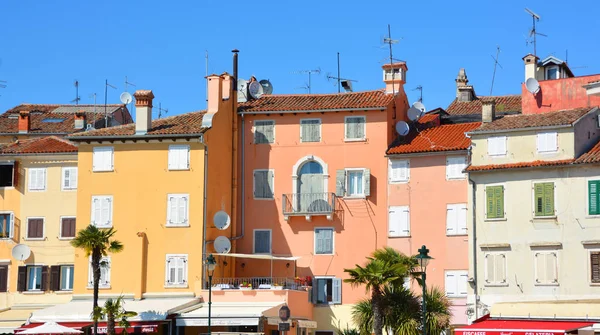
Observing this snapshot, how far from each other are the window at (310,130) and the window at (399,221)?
5.71m

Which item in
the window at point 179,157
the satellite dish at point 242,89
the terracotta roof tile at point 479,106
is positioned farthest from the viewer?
the terracotta roof tile at point 479,106

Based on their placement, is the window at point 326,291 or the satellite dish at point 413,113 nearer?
the window at point 326,291

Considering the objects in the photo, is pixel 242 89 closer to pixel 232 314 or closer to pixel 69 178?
pixel 69 178

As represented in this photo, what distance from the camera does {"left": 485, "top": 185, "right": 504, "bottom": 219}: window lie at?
53.0 meters

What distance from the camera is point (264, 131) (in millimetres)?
61938

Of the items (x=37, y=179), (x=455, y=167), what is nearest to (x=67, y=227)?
(x=37, y=179)

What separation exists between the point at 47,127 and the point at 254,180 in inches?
748

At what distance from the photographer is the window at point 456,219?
56531mm

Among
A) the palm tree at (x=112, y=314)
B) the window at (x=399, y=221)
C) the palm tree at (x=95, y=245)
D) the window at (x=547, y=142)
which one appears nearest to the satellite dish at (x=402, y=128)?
the window at (x=399, y=221)

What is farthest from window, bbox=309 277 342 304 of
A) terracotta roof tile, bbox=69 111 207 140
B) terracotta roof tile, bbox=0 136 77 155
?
terracotta roof tile, bbox=0 136 77 155

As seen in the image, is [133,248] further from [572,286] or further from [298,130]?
[572,286]

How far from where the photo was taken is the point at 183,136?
189 ft

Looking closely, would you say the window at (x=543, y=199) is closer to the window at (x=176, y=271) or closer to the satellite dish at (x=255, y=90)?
the window at (x=176, y=271)

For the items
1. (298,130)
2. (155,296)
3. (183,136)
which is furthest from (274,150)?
(155,296)
